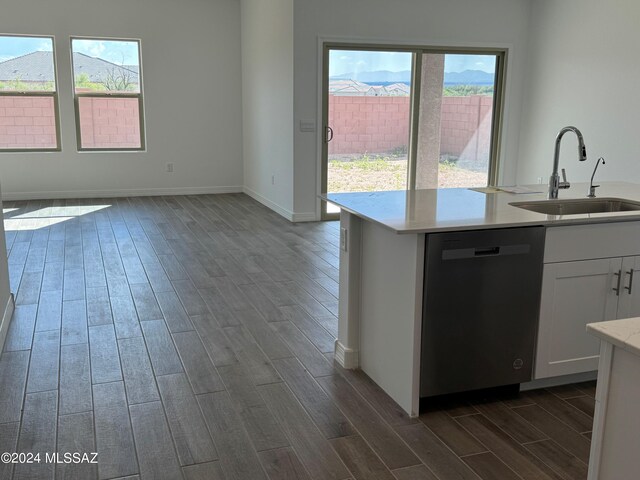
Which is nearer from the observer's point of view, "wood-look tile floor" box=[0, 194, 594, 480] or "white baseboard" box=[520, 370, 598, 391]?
"wood-look tile floor" box=[0, 194, 594, 480]

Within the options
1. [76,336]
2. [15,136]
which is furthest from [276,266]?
[15,136]

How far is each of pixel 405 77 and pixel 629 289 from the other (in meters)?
4.81

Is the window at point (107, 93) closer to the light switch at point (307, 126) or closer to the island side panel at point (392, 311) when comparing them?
the light switch at point (307, 126)

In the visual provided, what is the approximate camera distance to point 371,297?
3.04 metres

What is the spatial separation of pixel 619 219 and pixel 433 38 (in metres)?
4.78

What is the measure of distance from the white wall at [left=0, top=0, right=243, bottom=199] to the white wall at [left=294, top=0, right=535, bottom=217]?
91.8 inches

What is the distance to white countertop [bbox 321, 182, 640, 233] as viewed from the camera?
2672 mm

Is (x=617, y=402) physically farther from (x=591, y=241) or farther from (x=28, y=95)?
(x=28, y=95)

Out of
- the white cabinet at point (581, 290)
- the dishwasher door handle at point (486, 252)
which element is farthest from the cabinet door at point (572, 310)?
the dishwasher door handle at point (486, 252)

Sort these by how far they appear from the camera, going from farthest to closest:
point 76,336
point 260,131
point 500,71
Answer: point 260,131
point 500,71
point 76,336

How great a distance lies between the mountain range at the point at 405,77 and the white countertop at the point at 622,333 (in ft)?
19.1

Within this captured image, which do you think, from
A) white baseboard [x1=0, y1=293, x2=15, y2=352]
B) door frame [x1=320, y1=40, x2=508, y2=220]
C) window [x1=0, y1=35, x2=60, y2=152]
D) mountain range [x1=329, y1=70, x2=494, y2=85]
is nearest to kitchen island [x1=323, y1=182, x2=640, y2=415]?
white baseboard [x1=0, y1=293, x2=15, y2=352]

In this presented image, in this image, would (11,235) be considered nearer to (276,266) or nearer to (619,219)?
(276,266)

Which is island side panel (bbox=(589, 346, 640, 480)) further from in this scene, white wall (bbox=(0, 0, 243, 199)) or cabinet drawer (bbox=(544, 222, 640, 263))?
white wall (bbox=(0, 0, 243, 199))
